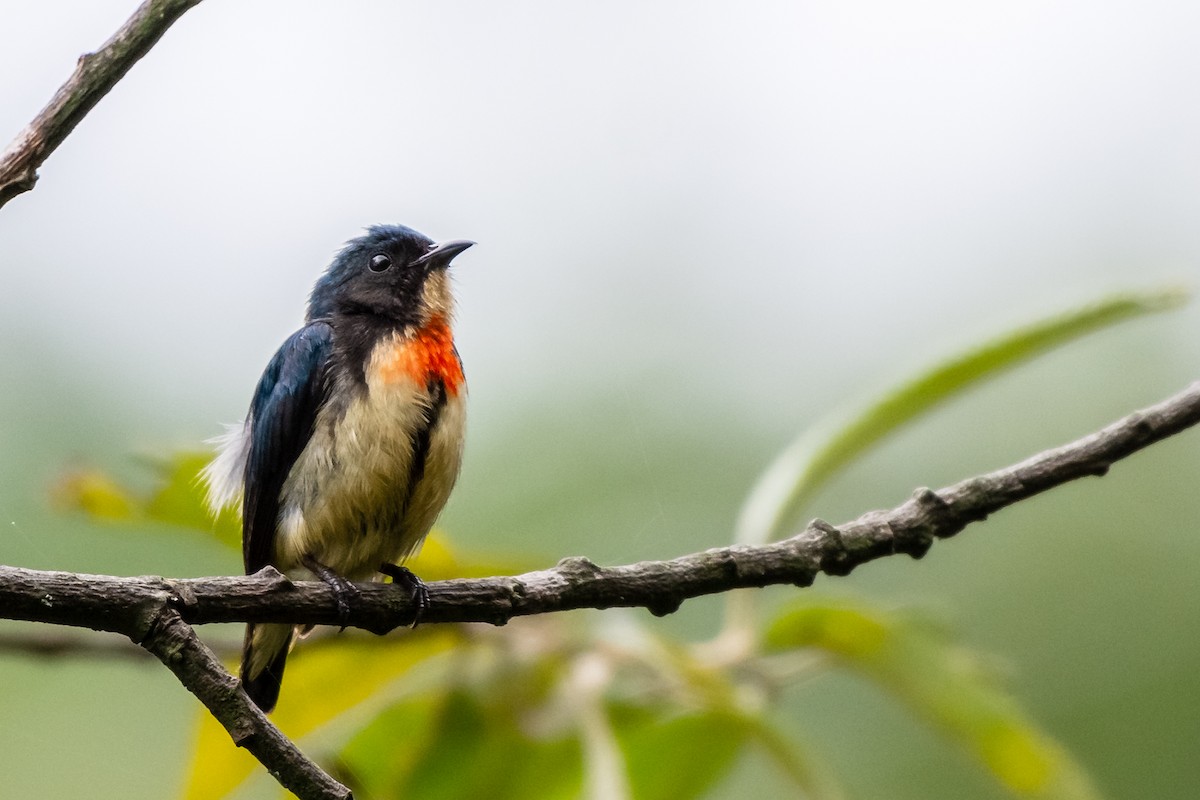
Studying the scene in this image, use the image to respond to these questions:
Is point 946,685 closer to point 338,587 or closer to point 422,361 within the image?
point 338,587

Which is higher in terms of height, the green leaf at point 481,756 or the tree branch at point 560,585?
the tree branch at point 560,585

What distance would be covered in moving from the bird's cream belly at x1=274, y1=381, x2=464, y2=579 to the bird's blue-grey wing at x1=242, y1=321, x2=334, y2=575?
35mm

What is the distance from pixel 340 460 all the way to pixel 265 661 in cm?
61

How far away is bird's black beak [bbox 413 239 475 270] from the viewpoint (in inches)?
161

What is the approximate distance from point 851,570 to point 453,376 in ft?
4.95

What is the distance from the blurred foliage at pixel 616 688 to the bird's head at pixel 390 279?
2.73 feet

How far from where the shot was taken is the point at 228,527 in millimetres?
3398

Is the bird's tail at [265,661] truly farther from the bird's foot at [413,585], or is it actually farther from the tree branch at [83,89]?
the tree branch at [83,89]

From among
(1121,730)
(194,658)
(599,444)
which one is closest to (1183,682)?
(1121,730)

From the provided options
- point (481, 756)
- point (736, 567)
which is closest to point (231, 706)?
point (736, 567)

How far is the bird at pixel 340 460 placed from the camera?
3354 millimetres

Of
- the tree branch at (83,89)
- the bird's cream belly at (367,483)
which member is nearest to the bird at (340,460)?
the bird's cream belly at (367,483)

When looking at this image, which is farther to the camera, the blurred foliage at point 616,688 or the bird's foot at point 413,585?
the blurred foliage at point 616,688

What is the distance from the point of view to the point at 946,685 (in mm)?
3021
